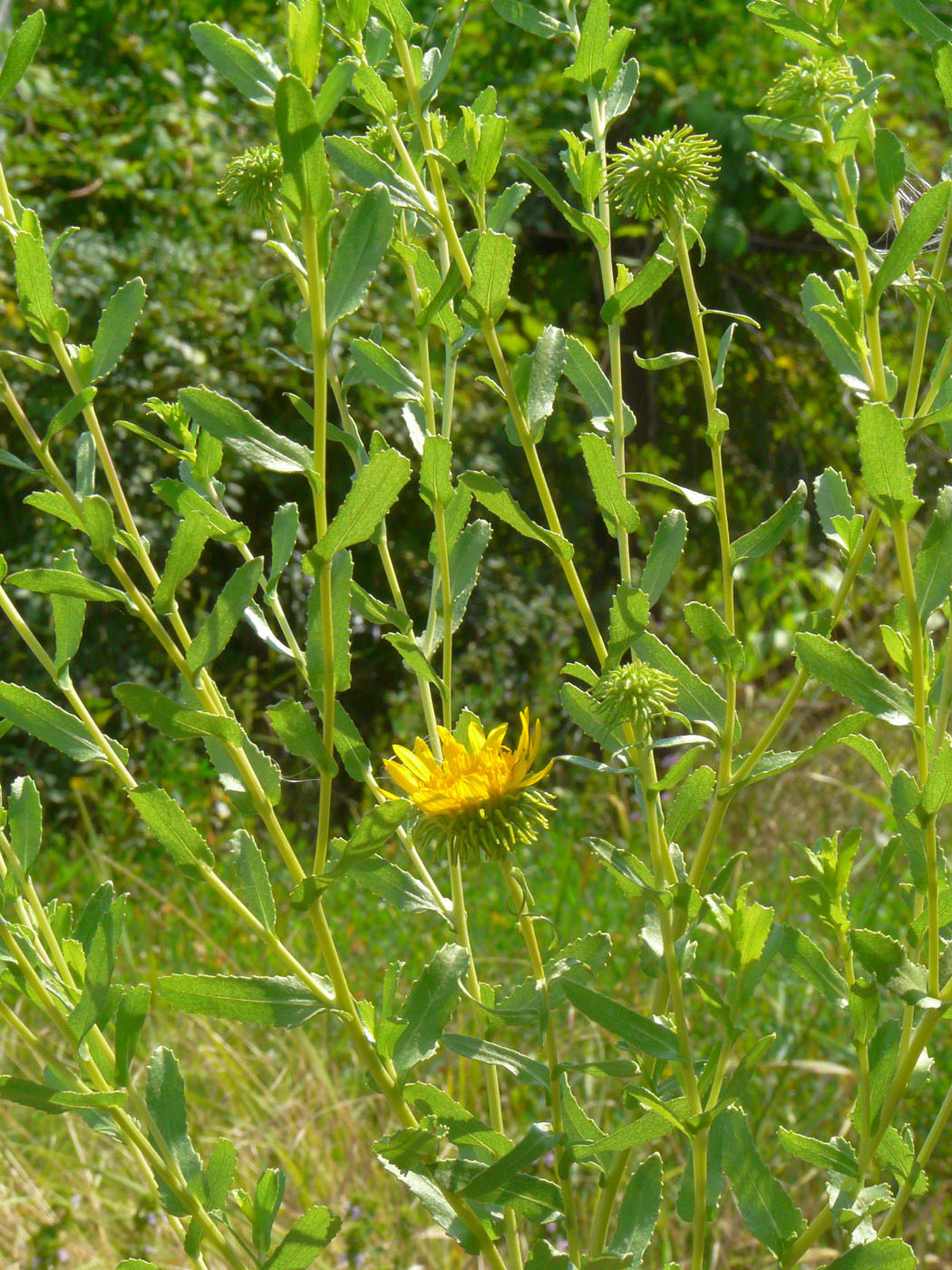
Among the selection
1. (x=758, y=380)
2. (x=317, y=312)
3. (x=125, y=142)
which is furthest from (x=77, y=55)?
(x=317, y=312)

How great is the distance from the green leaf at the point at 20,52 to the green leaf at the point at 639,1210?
831 millimetres

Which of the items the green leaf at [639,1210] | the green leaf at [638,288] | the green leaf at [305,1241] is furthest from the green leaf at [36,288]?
the green leaf at [639,1210]

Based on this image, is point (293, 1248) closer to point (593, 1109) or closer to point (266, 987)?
point (266, 987)

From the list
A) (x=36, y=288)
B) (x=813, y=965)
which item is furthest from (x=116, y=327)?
(x=813, y=965)

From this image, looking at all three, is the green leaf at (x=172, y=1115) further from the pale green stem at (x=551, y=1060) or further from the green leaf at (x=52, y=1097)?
the pale green stem at (x=551, y=1060)

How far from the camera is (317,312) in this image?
725 millimetres

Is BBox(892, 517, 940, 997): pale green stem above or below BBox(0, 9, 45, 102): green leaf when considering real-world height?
below

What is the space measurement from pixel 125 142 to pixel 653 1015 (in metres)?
4.57

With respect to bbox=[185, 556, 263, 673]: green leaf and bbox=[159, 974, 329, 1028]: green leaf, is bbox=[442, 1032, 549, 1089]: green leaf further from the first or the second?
bbox=[185, 556, 263, 673]: green leaf

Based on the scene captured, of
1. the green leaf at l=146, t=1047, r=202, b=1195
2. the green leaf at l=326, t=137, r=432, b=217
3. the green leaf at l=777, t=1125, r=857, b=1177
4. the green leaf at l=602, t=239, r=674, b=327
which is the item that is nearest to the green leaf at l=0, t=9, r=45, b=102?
the green leaf at l=326, t=137, r=432, b=217

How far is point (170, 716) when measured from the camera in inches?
31.0

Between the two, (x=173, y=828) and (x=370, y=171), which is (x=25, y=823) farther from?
(x=370, y=171)

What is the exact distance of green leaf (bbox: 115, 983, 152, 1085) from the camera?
2.95ft

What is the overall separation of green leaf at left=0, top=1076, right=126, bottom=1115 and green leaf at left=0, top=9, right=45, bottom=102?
0.60 m
